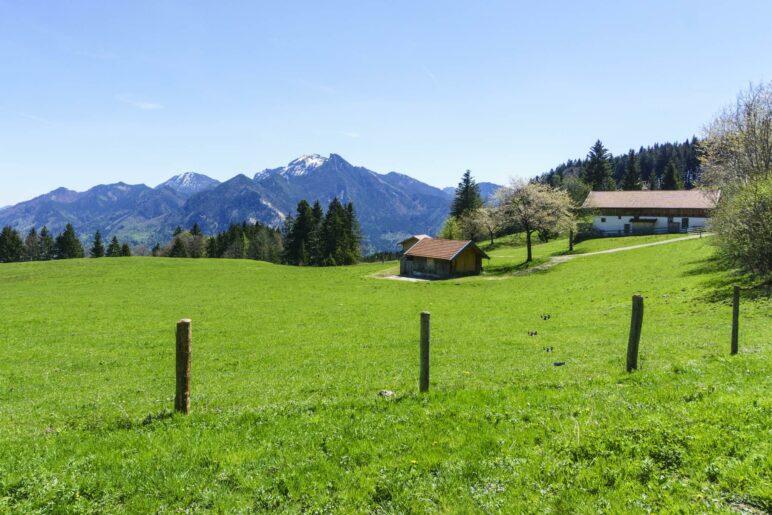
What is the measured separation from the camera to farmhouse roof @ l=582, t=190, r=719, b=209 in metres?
85.0

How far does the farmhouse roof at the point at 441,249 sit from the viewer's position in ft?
192

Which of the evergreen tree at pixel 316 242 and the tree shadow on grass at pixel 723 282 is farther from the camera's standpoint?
the evergreen tree at pixel 316 242

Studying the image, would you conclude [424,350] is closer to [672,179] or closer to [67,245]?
[67,245]

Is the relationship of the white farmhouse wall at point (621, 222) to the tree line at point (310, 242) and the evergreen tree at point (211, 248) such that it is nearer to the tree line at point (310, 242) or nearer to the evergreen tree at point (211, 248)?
the tree line at point (310, 242)

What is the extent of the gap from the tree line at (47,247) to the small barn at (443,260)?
9311 centimetres

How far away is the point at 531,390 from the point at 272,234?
129 m

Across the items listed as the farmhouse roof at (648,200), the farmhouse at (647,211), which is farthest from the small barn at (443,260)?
the farmhouse roof at (648,200)

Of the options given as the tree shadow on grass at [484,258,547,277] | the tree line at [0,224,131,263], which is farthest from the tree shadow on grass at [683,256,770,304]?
the tree line at [0,224,131,263]

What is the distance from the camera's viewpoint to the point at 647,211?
86.7 meters

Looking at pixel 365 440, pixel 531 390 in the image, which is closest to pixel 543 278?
pixel 531 390

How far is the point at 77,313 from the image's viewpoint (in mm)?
31500

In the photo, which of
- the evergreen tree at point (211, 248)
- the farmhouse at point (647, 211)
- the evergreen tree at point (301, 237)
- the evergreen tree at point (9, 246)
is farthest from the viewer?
the evergreen tree at point (211, 248)

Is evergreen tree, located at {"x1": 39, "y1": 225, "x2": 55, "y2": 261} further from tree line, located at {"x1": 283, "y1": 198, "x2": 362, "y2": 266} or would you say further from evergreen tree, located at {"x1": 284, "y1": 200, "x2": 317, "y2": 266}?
evergreen tree, located at {"x1": 284, "y1": 200, "x2": 317, "y2": 266}

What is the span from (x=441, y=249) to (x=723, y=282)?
1382 inches
